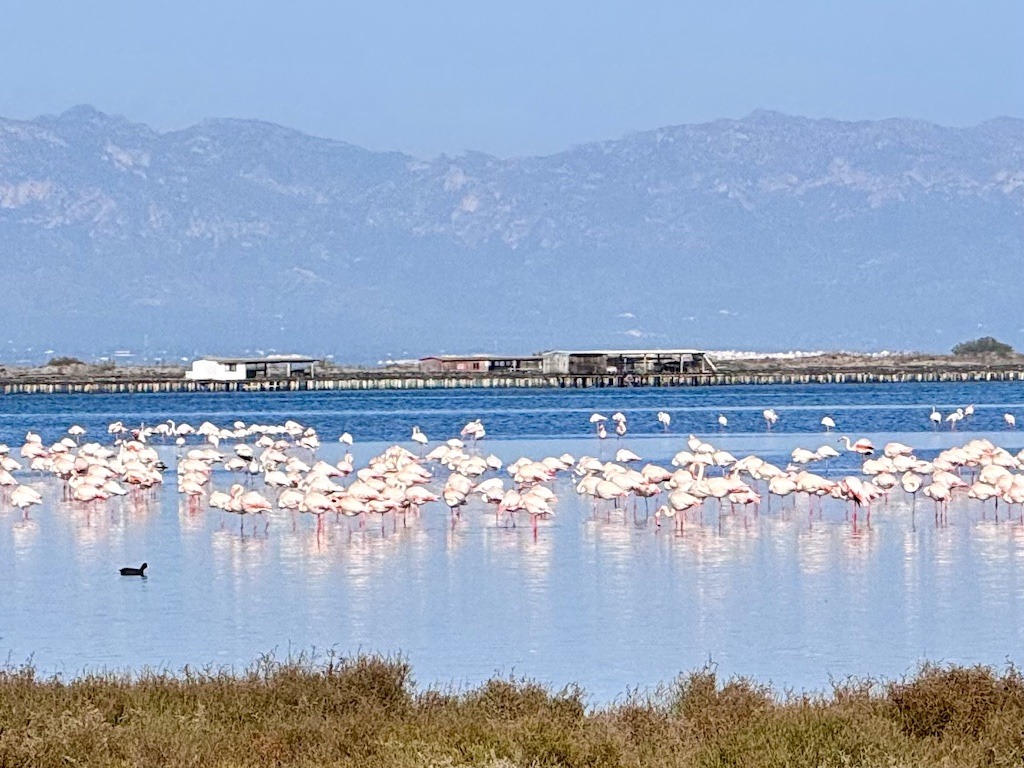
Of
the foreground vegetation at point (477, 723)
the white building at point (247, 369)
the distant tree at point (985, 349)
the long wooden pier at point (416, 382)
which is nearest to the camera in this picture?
the foreground vegetation at point (477, 723)

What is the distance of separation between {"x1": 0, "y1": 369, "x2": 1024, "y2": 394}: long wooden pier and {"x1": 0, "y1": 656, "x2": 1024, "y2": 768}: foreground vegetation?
8304 cm

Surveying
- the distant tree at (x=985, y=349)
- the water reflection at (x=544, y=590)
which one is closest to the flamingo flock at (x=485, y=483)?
the water reflection at (x=544, y=590)

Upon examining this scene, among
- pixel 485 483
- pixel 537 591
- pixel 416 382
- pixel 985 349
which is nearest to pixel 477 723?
pixel 537 591

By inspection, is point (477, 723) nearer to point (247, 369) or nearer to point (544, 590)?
point (544, 590)

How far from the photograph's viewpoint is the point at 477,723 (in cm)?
1211

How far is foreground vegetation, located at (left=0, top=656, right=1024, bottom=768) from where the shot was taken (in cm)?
1134

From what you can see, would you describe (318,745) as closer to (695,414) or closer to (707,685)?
(707,685)

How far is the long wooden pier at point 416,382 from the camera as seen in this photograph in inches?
3809

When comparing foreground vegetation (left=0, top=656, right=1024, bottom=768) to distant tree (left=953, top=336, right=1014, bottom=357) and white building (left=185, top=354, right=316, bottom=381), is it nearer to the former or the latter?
white building (left=185, top=354, right=316, bottom=381)

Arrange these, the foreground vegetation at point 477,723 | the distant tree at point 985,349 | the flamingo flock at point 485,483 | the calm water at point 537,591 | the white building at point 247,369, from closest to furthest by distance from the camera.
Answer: the foreground vegetation at point 477,723
the calm water at point 537,591
the flamingo flock at point 485,483
the white building at point 247,369
the distant tree at point 985,349

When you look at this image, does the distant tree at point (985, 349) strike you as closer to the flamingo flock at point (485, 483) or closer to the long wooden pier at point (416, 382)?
the long wooden pier at point (416, 382)

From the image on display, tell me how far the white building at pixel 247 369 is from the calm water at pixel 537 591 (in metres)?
64.1

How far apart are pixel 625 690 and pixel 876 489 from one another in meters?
14.3

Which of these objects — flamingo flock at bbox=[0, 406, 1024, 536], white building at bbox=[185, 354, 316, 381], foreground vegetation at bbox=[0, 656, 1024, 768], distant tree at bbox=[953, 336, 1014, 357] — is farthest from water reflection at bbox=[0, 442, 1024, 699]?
distant tree at bbox=[953, 336, 1014, 357]
